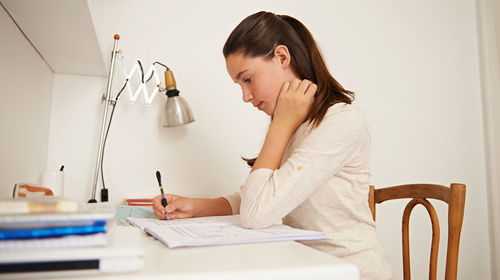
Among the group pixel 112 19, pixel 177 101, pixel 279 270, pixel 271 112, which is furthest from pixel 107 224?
pixel 112 19

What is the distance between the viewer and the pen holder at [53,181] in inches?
47.9

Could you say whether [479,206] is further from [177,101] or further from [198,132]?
[177,101]

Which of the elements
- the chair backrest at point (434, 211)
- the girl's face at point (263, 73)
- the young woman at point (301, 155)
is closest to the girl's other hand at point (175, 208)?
the young woman at point (301, 155)

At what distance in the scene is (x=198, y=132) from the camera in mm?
1596

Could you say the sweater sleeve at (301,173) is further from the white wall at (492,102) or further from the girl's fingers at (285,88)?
the white wall at (492,102)

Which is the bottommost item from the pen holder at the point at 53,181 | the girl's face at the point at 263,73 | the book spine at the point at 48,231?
the book spine at the point at 48,231

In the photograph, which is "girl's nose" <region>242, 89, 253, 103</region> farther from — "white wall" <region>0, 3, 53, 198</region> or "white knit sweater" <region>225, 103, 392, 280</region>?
"white wall" <region>0, 3, 53, 198</region>

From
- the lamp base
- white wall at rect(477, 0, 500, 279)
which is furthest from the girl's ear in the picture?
white wall at rect(477, 0, 500, 279)

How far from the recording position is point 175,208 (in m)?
0.98

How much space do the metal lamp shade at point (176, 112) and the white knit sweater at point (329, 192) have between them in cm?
59

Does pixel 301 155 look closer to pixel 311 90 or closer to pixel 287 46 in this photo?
pixel 311 90

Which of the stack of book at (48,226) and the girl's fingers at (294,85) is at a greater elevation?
the girl's fingers at (294,85)

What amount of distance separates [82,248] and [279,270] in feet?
0.63

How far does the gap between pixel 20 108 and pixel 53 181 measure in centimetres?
34
